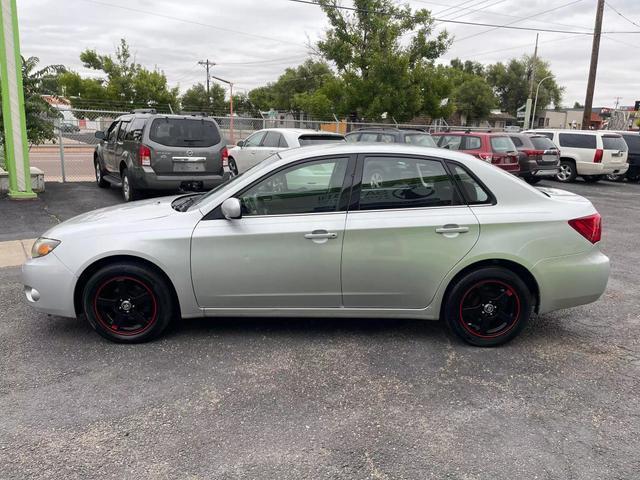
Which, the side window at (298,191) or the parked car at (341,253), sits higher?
the side window at (298,191)

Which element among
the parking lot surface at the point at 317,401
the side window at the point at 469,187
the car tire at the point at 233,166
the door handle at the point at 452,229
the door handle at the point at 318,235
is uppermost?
the side window at the point at 469,187

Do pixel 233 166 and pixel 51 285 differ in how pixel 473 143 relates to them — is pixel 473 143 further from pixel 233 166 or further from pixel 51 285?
pixel 51 285

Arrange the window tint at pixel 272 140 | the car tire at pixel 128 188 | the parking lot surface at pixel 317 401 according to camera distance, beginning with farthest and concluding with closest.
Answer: the window tint at pixel 272 140 → the car tire at pixel 128 188 → the parking lot surface at pixel 317 401

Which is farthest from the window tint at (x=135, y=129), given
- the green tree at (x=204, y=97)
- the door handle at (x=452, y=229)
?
the green tree at (x=204, y=97)

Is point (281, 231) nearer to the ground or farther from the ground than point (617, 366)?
farther from the ground

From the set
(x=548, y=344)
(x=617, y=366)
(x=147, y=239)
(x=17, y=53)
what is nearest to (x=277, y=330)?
(x=147, y=239)

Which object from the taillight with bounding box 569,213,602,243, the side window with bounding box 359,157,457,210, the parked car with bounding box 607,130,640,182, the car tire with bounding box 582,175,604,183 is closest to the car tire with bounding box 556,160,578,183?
the car tire with bounding box 582,175,604,183

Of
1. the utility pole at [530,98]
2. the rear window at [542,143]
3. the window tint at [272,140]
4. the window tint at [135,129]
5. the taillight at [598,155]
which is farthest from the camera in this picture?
the utility pole at [530,98]

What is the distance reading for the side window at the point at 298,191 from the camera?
3975mm

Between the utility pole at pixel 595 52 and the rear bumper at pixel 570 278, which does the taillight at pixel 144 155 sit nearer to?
the rear bumper at pixel 570 278

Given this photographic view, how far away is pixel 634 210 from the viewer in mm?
12102

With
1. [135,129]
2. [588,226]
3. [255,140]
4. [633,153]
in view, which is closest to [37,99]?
[135,129]

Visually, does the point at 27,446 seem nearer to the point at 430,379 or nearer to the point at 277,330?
the point at 277,330

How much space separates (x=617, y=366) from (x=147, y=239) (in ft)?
12.2
